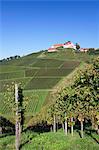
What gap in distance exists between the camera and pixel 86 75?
85.1ft

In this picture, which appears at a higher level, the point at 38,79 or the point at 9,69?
the point at 9,69

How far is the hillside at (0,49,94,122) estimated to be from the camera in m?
94.5

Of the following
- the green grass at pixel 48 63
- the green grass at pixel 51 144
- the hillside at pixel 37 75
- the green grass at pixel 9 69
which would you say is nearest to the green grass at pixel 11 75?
the hillside at pixel 37 75

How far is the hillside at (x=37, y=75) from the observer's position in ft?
310

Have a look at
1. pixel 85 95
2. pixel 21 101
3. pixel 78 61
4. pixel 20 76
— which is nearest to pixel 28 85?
pixel 20 76

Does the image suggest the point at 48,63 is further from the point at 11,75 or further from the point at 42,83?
the point at 42,83

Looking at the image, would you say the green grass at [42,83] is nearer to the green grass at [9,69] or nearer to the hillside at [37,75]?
the hillside at [37,75]

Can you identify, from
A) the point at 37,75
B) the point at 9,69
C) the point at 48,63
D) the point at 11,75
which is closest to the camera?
the point at 37,75

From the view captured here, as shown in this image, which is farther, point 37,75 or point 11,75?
point 11,75

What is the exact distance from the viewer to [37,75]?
127750 mm

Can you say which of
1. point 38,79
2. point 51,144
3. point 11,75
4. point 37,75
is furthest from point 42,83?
point 51,144

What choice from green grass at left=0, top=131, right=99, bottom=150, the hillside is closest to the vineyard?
the hillside

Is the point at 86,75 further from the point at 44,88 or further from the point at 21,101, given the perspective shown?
the point at 44,88

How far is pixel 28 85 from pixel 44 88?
7232mm
